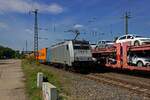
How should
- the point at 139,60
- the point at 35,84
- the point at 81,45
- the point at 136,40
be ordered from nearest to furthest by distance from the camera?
the point at 35,84
the point at 139,60
the point at 136,40
the point at 81,45

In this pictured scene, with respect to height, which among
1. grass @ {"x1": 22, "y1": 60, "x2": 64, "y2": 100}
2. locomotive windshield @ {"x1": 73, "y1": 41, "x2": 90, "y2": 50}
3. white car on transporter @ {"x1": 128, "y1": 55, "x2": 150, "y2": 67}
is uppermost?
locomotive windshield @ {"x1": 73, "y1": 41, "x2": 90, "y2": 50}

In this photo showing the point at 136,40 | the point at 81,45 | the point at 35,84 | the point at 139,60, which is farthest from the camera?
the point at 81,45

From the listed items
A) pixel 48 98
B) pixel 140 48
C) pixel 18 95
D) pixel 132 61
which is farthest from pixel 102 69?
pixel 48 98

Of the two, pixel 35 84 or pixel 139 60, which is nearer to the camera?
pixel 35 84

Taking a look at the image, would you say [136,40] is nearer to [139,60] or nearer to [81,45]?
[139,60]

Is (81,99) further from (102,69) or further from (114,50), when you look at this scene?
(102,69)

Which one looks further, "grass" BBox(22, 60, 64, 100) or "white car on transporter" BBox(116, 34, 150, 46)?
"white car on transporter" BBox(116, 34, 150, 46)

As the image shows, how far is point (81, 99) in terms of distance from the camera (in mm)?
11320

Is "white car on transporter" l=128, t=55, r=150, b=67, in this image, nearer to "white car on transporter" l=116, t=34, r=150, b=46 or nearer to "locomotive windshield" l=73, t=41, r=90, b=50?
"white car on transporter" l=116, t=34, r=150, b=46

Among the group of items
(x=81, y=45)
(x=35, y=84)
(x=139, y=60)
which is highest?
(x=81, y=45)

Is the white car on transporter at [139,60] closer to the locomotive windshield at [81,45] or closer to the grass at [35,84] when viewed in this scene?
the grass at [35,84]

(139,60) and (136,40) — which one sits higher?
(136,40)

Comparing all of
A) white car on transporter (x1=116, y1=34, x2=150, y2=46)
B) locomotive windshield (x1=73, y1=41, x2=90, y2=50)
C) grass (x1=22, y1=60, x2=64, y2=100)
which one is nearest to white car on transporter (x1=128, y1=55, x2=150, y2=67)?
white car on transporter (x1=116, y1=34, x2=150, y2=46)

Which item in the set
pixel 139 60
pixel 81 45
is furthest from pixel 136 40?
pixel 81 45
